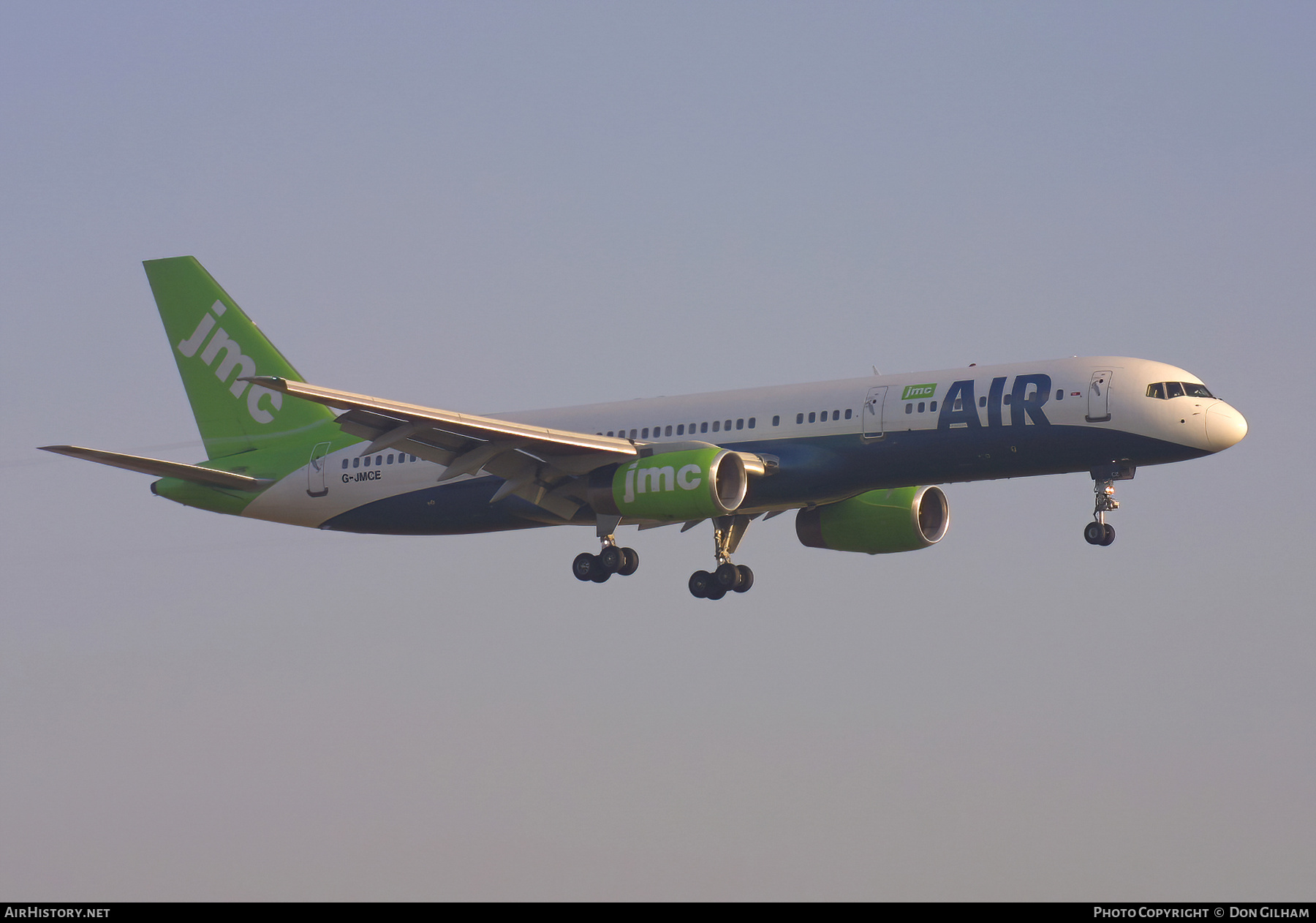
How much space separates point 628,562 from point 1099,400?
1340cm

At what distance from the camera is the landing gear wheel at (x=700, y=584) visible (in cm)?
5081

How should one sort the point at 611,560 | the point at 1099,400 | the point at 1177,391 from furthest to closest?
1. the point at 611,560
2. the point at 1177,391
3. the point at 1099,400

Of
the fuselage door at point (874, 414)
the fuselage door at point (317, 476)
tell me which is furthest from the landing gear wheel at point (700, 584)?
the fuselage door at point (317, 476)

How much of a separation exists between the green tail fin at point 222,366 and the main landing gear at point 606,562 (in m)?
9.31

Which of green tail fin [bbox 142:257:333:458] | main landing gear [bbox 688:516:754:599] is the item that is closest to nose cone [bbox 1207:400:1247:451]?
main landing gear [bbox 688:516:754:599]

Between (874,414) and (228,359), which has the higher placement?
(228,359)

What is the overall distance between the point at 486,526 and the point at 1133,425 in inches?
698

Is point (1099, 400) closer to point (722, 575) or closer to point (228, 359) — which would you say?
point (722, 575)

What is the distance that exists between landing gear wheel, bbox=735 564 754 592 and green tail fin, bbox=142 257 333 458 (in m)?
12.8

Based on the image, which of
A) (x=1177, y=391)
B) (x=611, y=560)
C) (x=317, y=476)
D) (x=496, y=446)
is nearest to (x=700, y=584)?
(x=611, y=560)

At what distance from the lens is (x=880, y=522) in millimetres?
51844

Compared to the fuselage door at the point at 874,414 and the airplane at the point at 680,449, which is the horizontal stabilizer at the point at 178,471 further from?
the fuselage door at the point at 874,414
